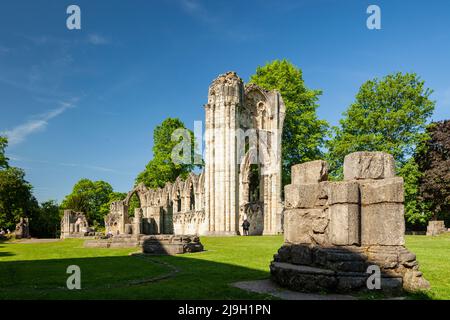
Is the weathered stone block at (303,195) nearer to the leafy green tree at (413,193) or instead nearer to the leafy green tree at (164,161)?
the leafy green tree at (413,193)

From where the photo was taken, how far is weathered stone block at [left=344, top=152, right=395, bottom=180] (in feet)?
25.2

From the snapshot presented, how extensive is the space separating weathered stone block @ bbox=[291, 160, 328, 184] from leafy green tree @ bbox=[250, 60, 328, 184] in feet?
90.2

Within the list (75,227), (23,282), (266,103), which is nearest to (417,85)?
(266,103)

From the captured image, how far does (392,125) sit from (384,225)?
1034 inches

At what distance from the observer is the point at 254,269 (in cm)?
980

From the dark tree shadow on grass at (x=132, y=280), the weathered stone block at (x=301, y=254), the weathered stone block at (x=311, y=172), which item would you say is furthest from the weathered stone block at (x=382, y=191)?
the dark tree shadow on grass at (x=132, y=280)

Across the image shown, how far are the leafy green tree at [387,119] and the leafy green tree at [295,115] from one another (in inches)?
115

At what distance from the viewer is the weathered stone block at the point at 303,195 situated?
7947mm

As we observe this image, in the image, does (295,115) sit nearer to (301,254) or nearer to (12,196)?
(301,254)

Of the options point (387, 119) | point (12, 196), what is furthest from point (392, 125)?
point (12, 196)

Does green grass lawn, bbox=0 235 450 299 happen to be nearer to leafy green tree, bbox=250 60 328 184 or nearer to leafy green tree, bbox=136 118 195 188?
leafy green tree, bbox=250 60 328 184

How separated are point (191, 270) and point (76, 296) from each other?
11.6 ft

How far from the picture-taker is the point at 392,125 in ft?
103
